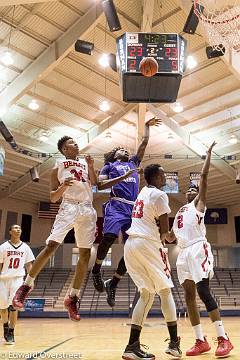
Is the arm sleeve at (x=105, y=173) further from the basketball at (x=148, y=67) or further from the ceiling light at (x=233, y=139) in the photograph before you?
the ceiling light at (x=233, y=139)

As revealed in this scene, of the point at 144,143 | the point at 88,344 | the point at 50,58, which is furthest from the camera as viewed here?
the point at 50,58

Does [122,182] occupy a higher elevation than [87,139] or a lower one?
lower

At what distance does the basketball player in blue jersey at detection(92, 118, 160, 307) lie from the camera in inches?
169

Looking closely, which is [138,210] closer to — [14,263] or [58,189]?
[58,189]

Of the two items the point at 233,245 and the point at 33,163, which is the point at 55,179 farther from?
the point at 233,245

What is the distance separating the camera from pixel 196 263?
4496 millimetres

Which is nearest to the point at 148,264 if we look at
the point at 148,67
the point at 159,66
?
the point at 148,67

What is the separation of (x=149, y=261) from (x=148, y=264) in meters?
0.03

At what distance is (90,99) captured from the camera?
44.4ft

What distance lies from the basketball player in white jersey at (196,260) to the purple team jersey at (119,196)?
0.82 m

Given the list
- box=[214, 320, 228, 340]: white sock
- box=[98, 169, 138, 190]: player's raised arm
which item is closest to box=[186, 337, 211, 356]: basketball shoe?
box=[214, 320, 228, 340]: white sock

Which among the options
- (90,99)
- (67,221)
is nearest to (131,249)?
(67,221)

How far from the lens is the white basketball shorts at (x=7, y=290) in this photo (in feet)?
21.5

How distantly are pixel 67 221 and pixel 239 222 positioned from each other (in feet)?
71.0
